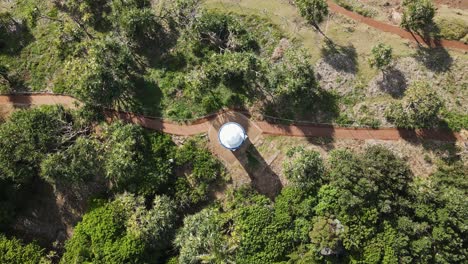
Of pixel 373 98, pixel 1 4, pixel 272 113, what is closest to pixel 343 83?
pixel 373 98

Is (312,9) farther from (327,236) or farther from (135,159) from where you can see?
(135,159)

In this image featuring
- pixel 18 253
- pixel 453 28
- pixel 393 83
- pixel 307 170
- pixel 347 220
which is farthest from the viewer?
pixel 453 28

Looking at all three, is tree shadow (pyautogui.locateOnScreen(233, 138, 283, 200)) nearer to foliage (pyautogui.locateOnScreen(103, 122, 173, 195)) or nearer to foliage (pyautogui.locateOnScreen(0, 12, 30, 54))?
foliage (pyautogui.locateOnScreen(103, 122, 173, 195))

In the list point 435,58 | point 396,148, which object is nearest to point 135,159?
point 396,148

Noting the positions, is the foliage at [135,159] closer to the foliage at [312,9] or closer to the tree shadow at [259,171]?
the tree shadow at [259,171]

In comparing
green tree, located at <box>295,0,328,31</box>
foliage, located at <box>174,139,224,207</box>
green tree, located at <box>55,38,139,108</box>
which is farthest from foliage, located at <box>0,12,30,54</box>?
green tree, located at <box>295,0,328,31</box>
